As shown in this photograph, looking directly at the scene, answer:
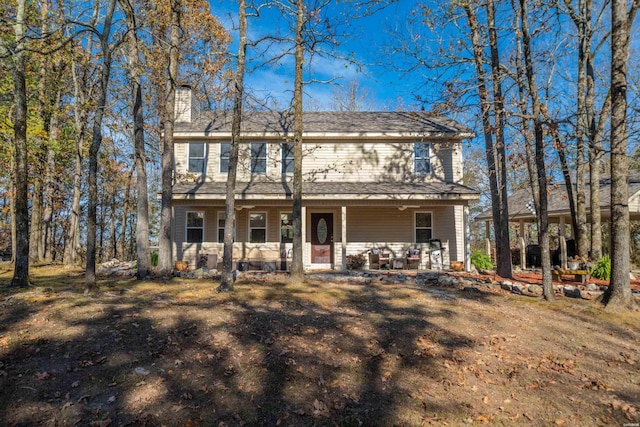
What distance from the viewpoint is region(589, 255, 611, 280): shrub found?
11037mm

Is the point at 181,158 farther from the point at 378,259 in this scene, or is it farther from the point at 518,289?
the point at 518,289

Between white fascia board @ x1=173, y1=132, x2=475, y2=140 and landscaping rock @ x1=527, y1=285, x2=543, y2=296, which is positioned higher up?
white fascia board @ x1=173, y1=132, x2=475, y2=140

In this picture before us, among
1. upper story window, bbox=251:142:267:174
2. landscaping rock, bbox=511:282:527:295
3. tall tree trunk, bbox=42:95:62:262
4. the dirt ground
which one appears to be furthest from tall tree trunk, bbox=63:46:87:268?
landscaping rock, bbox=511:282:527:295

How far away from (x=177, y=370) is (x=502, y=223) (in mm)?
10146

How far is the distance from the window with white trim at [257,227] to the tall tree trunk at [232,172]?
217 inches

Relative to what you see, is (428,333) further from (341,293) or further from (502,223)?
(502,223)

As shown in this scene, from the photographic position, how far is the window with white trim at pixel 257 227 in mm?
13852

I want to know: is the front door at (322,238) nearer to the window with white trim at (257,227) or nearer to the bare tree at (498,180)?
the window with white trim at (257,227)

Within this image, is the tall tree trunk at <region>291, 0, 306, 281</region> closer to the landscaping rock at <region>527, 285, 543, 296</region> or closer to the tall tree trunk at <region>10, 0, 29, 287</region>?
the landscaping rock at <region>527, 285, 543, 296</region>

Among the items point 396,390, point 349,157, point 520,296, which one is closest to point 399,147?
point 349,157

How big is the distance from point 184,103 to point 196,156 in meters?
2.79

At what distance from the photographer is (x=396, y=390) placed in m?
4.04

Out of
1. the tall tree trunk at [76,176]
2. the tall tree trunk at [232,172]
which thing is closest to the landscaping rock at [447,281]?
the tall tree trunk at [232,172]

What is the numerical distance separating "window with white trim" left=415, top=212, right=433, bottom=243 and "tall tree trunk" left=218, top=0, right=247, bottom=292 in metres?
8.18
